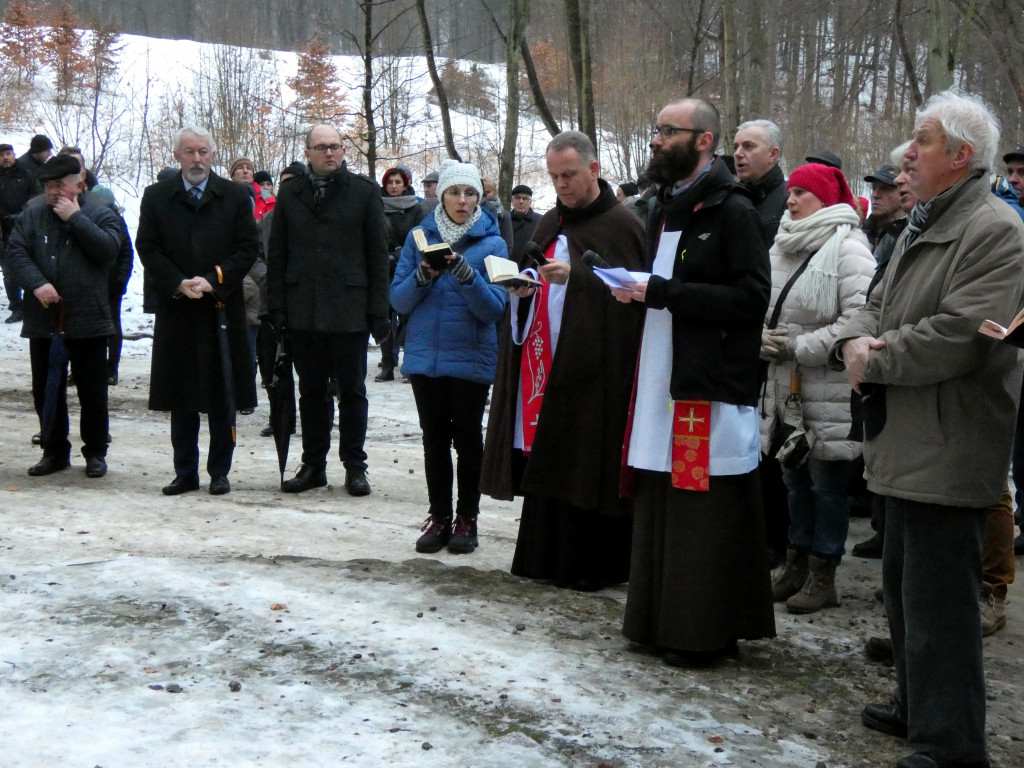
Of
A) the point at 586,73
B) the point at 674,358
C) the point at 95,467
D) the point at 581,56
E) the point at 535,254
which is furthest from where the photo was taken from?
the point at 581,56

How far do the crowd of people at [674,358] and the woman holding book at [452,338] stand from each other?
16 mm

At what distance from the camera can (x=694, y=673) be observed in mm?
4094

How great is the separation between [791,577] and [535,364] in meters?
1.59

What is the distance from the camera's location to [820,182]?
5039 mm

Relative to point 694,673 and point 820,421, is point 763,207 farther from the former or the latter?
point 694,673

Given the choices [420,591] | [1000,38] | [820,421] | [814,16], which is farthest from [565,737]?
[814,16]

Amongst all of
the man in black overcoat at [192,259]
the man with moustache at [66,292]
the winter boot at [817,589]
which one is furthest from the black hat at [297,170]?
the winter boot at [817,589]

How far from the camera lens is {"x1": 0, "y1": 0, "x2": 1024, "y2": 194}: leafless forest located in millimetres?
13438

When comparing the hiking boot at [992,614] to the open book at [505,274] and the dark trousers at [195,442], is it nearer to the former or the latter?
the open book at [505,274]

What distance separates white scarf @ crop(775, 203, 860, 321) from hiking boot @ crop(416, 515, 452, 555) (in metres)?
2.12

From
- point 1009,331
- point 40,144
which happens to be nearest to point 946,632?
point 1009,331

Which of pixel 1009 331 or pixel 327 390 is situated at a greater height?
pixel 1009 331

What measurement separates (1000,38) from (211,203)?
1268cm

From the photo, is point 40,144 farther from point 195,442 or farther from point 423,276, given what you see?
point 423,276
